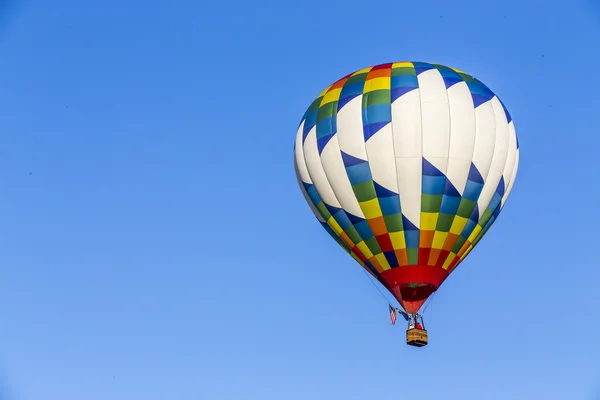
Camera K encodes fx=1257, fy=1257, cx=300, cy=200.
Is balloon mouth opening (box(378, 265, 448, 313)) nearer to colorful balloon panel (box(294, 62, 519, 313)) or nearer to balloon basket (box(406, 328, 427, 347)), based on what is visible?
colorful balloon panel (box(294, 62, 519, 313))

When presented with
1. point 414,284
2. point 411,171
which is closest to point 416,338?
point 414,284

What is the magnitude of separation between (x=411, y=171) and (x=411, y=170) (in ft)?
0.08

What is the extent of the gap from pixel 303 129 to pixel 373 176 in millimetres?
3020

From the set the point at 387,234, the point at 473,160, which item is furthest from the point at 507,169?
the point at 387,234

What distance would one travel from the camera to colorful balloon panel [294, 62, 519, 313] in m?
31.9

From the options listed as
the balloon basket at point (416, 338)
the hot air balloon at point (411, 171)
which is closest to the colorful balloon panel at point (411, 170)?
the hot air balloon at point (411, 171)

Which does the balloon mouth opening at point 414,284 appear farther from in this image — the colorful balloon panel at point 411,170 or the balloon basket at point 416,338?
the balloon basket at point 416,338

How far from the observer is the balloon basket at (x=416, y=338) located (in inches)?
1229

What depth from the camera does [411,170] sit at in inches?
1252

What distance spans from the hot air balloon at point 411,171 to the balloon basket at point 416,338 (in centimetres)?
3

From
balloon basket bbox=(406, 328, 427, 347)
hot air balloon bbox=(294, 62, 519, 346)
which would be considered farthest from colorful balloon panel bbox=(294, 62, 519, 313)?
balloon basket bbox=(406, 328, 427, 347)

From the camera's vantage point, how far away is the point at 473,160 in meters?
32.1

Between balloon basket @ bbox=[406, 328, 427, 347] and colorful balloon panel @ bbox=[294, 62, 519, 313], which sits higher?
colorful balloon panel @ bbox=[294, 62, 519, 313]

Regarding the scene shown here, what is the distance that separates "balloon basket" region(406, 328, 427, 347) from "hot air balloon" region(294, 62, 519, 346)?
0.09 feet
